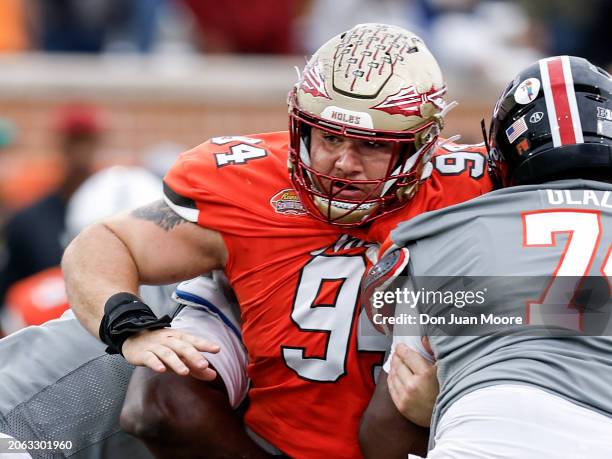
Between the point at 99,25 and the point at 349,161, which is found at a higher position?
the point at 349,161

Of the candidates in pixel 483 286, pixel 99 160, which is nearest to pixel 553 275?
pixel 483 286

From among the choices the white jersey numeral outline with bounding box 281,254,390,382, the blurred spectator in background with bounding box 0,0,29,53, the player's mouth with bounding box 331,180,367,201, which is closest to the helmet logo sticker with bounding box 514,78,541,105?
the player's mouth with bounding box 331,180,367,201

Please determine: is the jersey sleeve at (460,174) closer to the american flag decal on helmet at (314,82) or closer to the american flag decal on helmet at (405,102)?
the american flag decal on helmet at (405,102)

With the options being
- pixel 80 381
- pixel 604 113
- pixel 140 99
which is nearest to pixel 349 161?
pixel 604 113

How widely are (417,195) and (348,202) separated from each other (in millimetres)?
271

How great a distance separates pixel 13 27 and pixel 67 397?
21.0ft

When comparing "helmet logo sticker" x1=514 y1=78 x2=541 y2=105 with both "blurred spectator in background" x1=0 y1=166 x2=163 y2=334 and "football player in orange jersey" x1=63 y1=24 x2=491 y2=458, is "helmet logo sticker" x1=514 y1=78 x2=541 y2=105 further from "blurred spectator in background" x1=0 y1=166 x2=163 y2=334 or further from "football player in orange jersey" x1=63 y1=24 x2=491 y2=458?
"blurred spectator in background" x1=0 y1=166 x2=163 y2=334

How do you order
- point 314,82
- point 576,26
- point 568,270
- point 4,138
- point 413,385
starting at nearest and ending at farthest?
point 568,270, point 413,385, point 314,82, point 4,138, point 576,26

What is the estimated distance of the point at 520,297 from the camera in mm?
2926

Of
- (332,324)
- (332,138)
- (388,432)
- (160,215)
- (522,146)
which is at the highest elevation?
(522,146)

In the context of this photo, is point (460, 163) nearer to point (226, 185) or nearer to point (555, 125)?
point (555, 125)

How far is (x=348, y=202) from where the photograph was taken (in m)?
3.54

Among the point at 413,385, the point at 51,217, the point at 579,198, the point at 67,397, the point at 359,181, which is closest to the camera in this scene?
the point at 579,198

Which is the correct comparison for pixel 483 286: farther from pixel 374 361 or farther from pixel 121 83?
pixel 121 83
